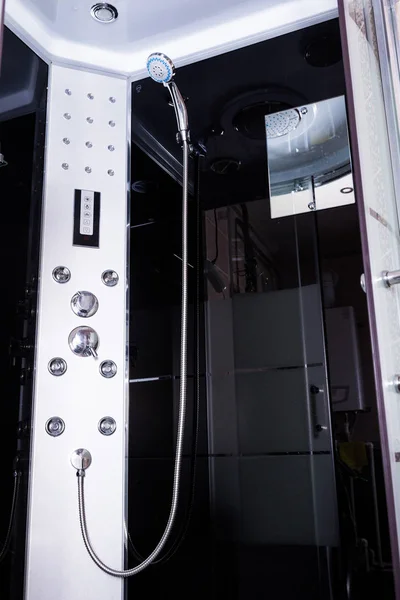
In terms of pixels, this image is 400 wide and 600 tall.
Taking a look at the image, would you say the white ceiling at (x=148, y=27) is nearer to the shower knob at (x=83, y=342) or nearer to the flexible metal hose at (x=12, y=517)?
the shower knob at (x=83, y=342)

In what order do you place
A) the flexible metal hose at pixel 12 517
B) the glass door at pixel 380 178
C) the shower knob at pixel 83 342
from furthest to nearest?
the shower knob at pixel 83 342 < the flexible metal hose at pixel 12 517 < the glass door at pixel 380 178

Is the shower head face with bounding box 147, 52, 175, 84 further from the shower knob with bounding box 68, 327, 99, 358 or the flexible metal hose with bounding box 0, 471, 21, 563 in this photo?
the flexible metal hose with bounding box 0, 471, 21, 563

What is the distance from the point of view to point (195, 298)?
174 cm

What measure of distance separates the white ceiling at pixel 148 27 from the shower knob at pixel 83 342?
2.61 feet

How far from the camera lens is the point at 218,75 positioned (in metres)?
1.79

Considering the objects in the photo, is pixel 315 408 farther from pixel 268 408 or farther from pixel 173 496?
pixel 173 496

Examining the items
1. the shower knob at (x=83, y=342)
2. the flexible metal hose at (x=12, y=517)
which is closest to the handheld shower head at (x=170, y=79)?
the shower knob at (x=83, y=342)

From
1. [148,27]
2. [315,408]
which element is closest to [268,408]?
[315,408]

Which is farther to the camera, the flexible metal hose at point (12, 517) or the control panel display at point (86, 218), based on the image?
the control panel display at point (86, 218)

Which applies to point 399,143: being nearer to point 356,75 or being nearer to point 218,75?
point 356,75

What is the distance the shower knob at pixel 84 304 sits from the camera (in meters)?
1.61

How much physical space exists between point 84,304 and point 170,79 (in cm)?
65

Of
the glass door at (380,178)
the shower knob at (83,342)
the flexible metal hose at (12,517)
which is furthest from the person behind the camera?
the shower knob at (83,342)

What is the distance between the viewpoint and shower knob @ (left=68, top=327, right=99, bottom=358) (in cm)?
158
